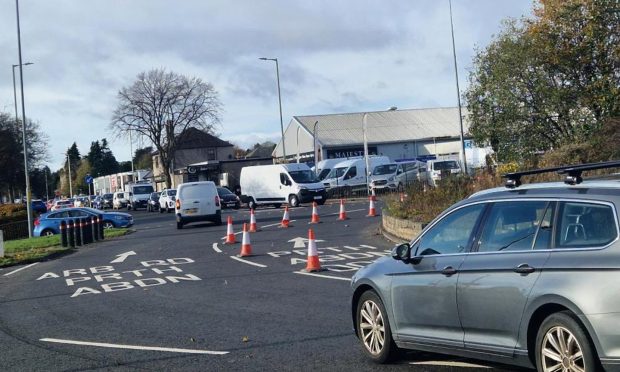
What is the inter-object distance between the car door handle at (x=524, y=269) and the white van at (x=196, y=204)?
26.1 meters

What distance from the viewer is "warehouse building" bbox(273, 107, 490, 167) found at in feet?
267

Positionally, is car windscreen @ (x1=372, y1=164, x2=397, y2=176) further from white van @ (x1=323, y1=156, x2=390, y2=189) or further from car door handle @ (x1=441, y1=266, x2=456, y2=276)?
car door handle @ (x1=441, y1=266, x2=456, y2=276)

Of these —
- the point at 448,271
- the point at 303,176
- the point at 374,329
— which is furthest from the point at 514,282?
the point at 303,176

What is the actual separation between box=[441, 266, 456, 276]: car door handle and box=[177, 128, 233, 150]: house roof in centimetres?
7055

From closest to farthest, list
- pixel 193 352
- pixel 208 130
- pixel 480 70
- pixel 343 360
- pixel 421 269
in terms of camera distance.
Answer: pixel 421 269
pixel 343 360
pixel 193 352
pixel 480 70
pixel 208 130

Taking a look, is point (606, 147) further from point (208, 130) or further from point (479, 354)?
point (208, 130)

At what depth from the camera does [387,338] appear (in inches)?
294

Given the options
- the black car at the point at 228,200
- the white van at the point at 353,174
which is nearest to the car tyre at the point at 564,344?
the white van at the point at 353,174

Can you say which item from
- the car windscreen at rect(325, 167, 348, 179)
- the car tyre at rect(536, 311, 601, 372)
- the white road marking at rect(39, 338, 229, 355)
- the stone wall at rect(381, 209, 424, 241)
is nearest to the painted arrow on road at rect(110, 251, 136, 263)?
the stone wall at rect(381, 209, 424, 241)

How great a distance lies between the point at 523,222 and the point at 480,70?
2403 centimetres

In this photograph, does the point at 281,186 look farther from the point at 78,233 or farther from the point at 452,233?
the point at 452,233

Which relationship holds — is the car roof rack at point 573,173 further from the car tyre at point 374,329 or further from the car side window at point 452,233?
the car tyre at point 374,329

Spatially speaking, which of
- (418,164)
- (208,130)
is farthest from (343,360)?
(208,130)

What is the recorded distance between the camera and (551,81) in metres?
26.9
